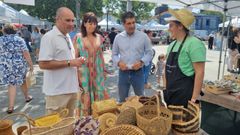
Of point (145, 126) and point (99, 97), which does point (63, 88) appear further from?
point (145, 126)

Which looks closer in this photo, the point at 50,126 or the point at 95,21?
the point at 50,126

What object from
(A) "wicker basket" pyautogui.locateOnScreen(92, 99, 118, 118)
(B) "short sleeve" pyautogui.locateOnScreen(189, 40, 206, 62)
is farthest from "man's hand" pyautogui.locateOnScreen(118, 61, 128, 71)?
(A) "wicker basket" pyautogui.locateOnScreen(92, 99, 118, 118)

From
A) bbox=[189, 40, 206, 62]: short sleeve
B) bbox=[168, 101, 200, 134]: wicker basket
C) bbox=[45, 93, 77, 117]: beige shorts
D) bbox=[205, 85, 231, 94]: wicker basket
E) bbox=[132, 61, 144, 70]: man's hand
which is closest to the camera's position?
bbox=[168, 101, 200, 134]: wicker basket

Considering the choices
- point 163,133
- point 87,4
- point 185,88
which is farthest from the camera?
point 87,4

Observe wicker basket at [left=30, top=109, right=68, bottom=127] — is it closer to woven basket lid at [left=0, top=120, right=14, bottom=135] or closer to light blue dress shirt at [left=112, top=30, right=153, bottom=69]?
woven basket lid at [left=0, top=120, right=14, bottom=135]

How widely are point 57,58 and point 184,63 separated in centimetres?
132

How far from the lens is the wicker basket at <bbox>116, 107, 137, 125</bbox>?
1776 mm

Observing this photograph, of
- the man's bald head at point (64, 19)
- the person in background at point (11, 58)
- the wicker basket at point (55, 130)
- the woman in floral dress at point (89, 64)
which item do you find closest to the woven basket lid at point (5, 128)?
the wicker basket at point (55, 130)

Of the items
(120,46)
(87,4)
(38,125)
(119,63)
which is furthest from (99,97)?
(87,4)

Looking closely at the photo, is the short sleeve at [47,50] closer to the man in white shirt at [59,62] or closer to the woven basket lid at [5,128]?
the man in white shirt at [59,62]

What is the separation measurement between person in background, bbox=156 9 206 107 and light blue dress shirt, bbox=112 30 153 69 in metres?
1.06

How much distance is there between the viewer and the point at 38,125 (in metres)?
1.81

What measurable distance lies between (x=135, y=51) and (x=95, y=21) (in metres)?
0.77

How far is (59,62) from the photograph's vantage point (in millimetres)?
2701
